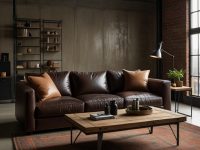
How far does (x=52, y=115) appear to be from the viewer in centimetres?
405

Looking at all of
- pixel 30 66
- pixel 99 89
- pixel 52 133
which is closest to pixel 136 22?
pixel 30 66

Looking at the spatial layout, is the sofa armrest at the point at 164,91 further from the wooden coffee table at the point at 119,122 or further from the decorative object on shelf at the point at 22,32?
the decorative object on shelf at the point at 22,32

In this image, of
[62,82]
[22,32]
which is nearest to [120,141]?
[62,82]

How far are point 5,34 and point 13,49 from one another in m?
0.44

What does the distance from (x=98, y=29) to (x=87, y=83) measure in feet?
11.0

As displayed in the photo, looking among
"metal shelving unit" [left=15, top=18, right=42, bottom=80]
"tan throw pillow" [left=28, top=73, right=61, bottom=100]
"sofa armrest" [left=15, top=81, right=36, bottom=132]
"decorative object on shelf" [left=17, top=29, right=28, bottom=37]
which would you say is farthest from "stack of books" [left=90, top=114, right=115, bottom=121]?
"decorative object on shelf" [left=17, top=29, right=28, bottom=37]

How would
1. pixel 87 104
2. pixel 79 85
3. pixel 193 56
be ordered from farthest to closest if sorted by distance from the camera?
1. pixel 193 56
2. pixel 79 85
3. pixel 87 104

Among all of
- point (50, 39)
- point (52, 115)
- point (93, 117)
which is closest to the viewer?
point (93, 117)

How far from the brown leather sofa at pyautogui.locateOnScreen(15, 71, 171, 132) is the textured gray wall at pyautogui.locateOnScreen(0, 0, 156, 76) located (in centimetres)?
267

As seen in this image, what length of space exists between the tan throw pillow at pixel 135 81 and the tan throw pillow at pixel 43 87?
4.72ft

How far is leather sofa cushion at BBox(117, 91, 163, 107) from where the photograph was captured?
4.64m

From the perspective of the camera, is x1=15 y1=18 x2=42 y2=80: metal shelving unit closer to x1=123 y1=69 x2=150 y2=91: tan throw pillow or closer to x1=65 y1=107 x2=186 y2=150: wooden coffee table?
x1=123 y1=69 x2=150 y2=91: tan throw pillow

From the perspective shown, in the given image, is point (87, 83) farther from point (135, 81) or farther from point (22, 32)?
point (22, 32)

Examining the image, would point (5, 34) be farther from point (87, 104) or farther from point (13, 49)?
point (87, 104)
